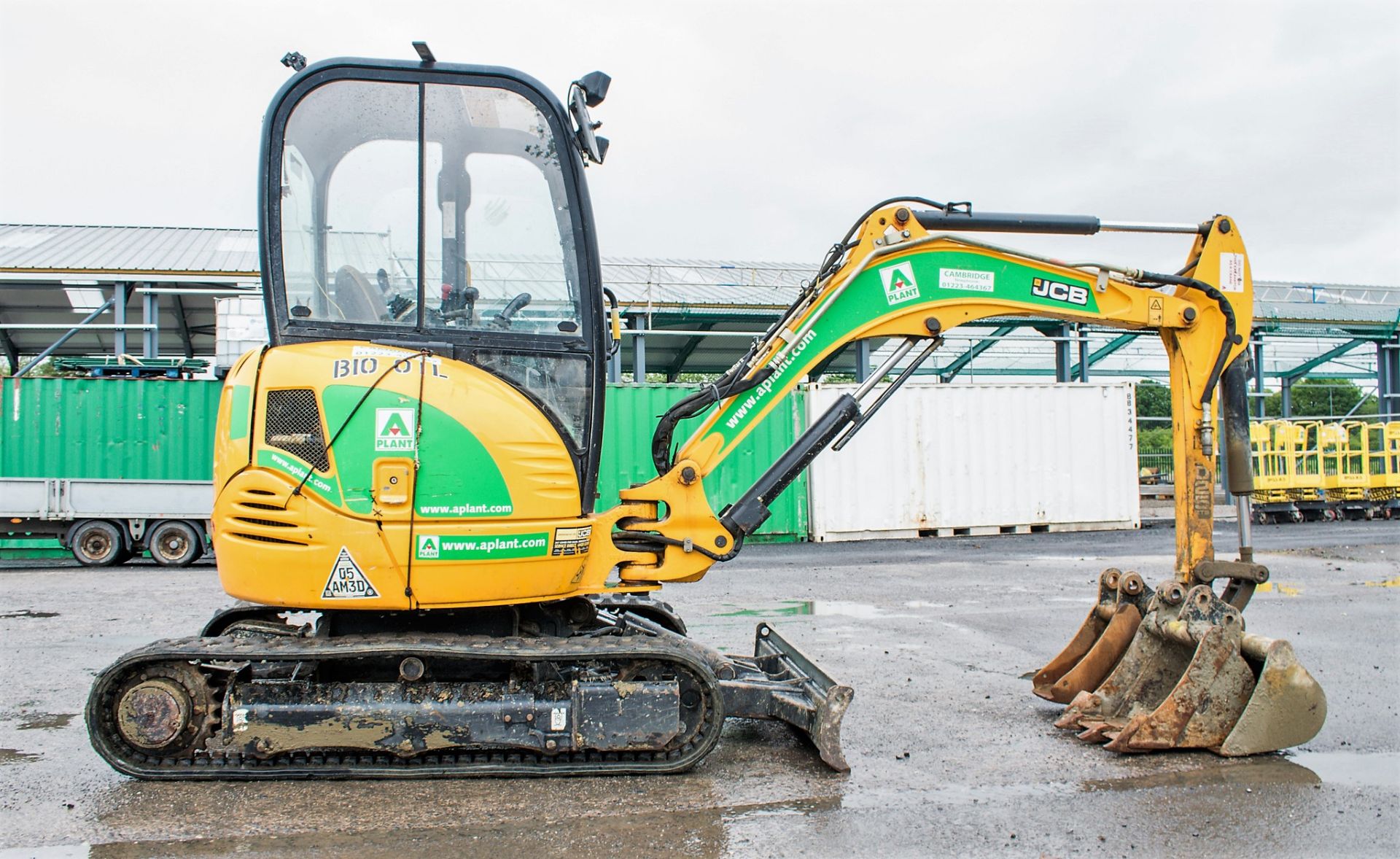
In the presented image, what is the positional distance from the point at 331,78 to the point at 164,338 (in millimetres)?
21418

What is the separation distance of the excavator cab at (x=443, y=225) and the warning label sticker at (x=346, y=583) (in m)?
0.95

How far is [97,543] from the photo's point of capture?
13812 mm

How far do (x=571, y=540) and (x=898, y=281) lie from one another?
2.05 metres

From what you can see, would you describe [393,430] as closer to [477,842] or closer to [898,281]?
[477,842]

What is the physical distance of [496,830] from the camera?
12.0 feet

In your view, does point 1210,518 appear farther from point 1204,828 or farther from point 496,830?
point 496,830

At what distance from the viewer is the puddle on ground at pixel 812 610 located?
888 centimetres

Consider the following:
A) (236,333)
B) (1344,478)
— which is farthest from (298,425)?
(1344,478)

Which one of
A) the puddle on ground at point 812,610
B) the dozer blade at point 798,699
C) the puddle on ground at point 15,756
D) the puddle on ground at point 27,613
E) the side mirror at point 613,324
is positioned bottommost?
the puddle on ground at point 15,756

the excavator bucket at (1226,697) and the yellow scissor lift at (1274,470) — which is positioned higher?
the yellow scissor lift at (1274,470)

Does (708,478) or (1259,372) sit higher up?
(1259,372)

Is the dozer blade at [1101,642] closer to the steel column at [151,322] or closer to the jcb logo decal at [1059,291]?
the jcb logo decal at [1059,291]

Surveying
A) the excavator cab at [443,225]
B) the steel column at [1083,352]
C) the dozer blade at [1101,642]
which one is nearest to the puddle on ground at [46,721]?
the excavator cab at [443,225]

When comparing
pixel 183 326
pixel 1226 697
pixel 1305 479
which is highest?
pixel 183 326
